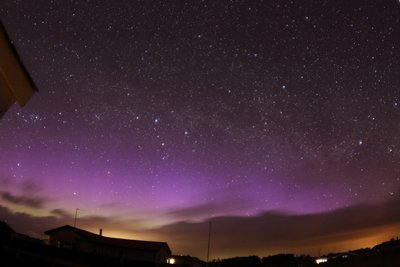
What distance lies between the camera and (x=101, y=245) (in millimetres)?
36125

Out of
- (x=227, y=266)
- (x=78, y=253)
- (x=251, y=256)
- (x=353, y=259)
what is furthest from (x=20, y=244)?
(x=251, y=256)

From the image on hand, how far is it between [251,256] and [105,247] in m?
34.2

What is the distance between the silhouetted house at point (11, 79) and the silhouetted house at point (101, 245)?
32597 millimetres

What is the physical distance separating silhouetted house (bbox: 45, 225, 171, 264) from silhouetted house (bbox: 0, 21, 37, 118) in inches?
1283

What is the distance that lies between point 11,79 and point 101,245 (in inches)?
1402

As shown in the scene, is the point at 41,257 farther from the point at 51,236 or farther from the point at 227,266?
the point at 227,266

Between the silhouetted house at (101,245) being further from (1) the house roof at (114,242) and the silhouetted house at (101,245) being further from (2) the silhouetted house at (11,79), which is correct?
(2) the silhouetted house at (11,79)

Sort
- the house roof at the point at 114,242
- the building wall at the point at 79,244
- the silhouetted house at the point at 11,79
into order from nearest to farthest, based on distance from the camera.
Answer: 1. the silhouetted house at the point at 11,79
2. the building wall at the point at 79,244
3. the house roof at the point at 114,242

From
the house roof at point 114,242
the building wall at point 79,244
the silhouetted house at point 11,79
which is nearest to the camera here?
the silhouetted house at point 11,79

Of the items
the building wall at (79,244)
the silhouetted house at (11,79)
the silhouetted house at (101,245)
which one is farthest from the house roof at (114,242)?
the silhouetted house at (11,79)

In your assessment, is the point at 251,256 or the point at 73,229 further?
the point at 251,256

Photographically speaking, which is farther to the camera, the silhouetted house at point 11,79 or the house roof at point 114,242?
the house roof at point 114,242

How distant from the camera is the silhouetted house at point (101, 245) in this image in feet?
116

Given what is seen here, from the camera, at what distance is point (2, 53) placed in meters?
2.61
